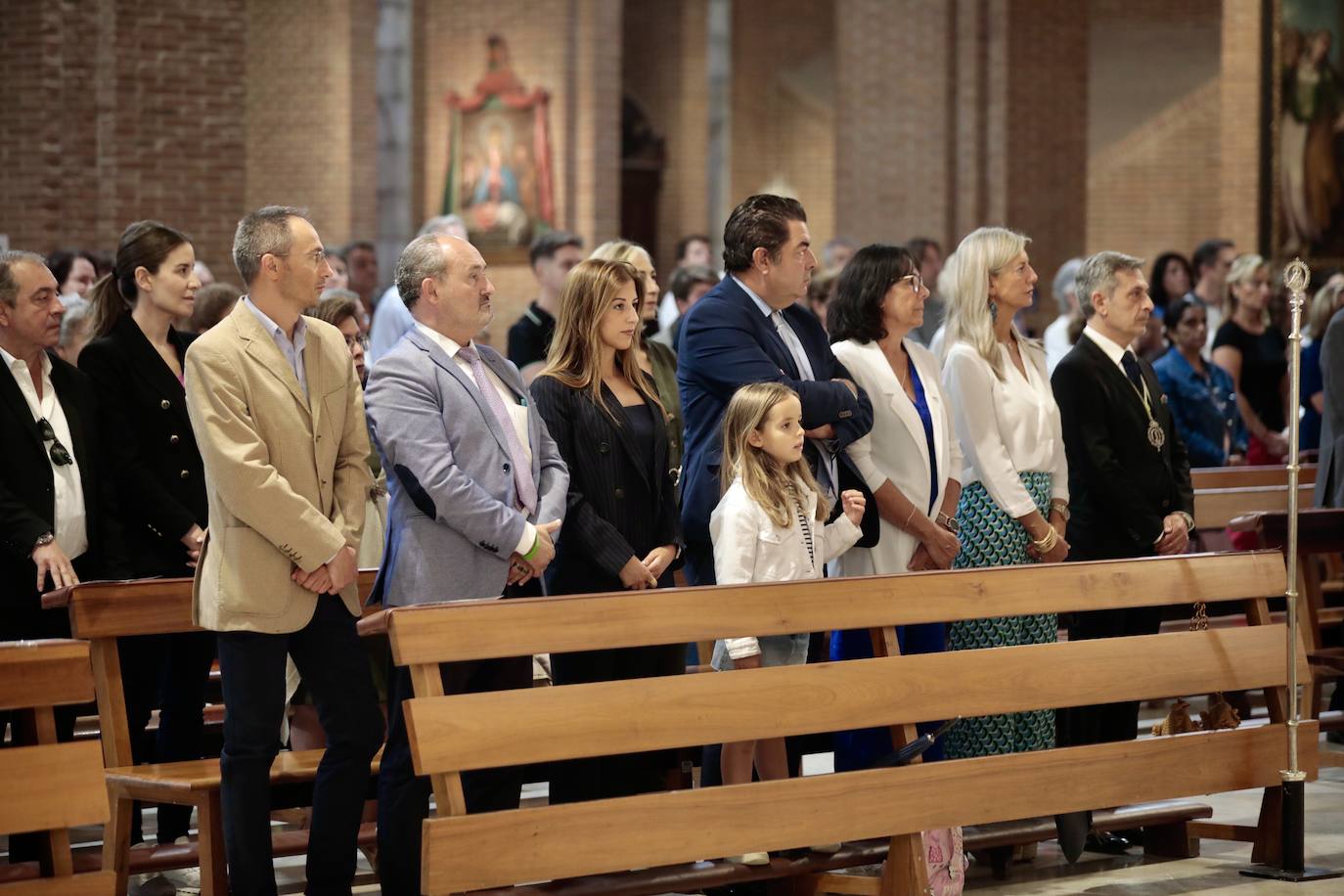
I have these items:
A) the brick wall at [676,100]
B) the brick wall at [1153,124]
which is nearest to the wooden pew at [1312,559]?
the brick wall at [676,100]

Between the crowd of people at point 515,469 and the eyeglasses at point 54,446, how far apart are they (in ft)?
0.04

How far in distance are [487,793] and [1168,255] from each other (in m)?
7.43

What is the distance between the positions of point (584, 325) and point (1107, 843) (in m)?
2.34

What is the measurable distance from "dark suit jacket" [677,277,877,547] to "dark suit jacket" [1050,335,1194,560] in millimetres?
893

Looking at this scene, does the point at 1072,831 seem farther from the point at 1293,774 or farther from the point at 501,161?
the point at 501,161

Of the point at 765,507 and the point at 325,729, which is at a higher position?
the point at 765,507

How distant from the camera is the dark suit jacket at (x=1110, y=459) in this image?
6.17 metres

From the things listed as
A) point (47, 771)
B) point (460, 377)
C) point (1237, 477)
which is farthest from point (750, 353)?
point (1237, 477)

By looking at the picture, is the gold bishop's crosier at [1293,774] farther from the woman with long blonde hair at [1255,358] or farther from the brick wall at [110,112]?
the brick wall at [110,112]

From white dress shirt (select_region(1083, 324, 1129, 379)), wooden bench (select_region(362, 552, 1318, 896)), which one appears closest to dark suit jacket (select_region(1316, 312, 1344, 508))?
white dress shirt (select_region(1083, 324, 1129, 379))

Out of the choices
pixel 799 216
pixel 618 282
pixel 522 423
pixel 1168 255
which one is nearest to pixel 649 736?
pixel 522 423

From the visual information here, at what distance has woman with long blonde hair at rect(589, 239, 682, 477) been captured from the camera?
21.7ft

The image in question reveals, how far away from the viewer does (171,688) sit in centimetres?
574

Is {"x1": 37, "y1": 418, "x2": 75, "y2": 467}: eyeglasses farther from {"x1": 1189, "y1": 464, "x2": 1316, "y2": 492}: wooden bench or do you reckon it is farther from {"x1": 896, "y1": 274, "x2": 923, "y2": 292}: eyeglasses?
{"x1": 1189, "y1": 464, "x2": 1316, "y2": 492}: wooden bench
